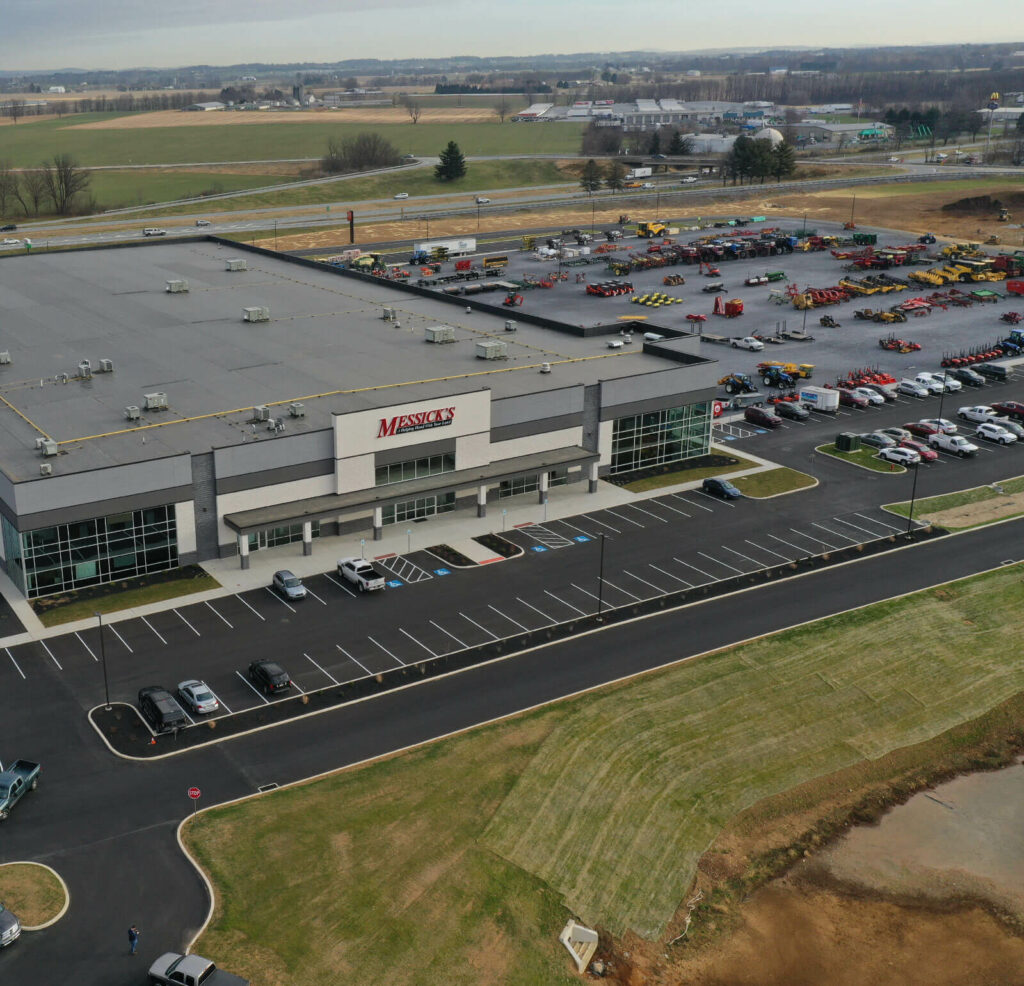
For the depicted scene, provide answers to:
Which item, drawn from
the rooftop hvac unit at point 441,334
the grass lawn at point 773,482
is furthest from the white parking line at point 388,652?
the rooftop hvac unit at point 441,334

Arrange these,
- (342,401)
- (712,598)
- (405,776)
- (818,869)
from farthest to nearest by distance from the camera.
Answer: (342,401)
(712,598)
(405,776)
(818,869)

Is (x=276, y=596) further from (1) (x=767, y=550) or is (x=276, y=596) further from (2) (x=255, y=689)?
(1) (x=767, y=550)

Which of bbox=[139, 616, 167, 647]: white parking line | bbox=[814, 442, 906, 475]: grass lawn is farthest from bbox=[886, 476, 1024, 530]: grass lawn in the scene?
bbox=[139, 616, 167, 647]: white parking line

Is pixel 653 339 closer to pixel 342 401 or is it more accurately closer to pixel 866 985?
pixel 342 401

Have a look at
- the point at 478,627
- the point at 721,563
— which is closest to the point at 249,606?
the point at 478,627

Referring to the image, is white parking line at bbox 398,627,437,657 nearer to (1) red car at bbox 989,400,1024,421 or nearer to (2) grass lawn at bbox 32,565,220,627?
(2) grass lawn at bbox 32,565,220,627

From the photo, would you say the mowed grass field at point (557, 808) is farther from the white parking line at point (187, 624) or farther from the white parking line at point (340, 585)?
the white parking line at point (187, 624)

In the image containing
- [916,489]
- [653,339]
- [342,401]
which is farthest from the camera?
[653,339]

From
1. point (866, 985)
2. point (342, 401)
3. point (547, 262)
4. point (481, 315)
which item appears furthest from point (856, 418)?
point (547, 262)
